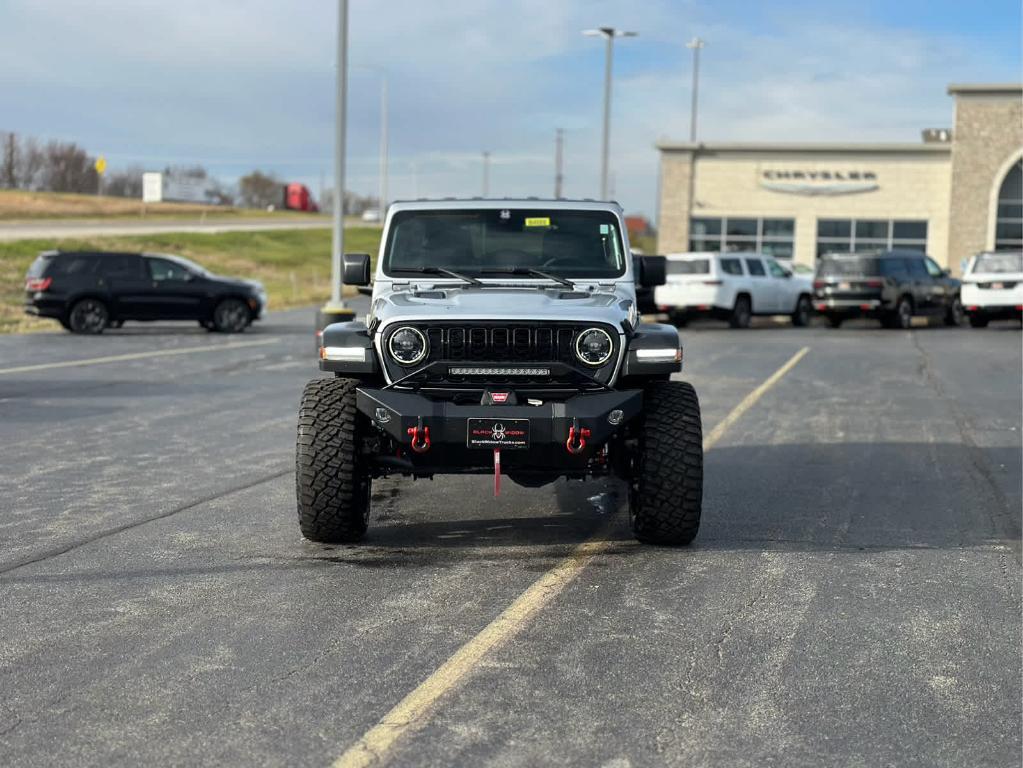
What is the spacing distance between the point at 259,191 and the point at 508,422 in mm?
121761

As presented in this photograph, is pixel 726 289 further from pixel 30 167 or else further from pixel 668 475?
pixel 30 167

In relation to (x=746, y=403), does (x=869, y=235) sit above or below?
above

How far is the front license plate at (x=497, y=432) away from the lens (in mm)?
6953

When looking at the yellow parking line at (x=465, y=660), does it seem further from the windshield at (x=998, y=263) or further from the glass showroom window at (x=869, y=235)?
the glass showroom window at (x=869, y=235)

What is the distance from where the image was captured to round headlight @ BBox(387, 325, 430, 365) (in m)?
7.32

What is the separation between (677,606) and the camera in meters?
6.29

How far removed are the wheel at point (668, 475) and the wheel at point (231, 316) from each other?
21356mm

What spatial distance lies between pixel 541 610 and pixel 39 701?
7.43 ft

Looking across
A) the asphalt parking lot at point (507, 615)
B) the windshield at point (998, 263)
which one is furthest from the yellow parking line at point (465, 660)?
the windshield at point (998, 263)

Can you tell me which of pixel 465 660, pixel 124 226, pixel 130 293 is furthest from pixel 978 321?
pixel 124 226

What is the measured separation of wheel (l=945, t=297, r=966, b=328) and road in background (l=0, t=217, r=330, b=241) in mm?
32050

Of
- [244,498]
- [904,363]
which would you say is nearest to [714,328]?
[904,363]

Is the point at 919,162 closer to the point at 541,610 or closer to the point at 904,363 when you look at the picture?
the point at 904,363

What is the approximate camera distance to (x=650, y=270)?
8.91m
